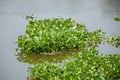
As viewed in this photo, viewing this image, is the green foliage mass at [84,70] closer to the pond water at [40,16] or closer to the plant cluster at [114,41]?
the pond water at [40,16]

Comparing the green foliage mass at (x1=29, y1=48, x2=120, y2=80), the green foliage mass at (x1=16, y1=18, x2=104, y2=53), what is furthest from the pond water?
the green foliage mass at (x1=29, y1=48, x2=120, y2=80)

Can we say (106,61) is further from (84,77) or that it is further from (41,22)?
(41,22)

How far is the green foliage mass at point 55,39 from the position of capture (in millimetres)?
11266

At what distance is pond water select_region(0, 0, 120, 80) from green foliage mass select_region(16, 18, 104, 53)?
536 mm

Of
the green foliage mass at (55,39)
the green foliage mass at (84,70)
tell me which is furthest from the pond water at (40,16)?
the green foliage mass at (84,70)

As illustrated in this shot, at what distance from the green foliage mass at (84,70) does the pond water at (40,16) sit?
0.88 meters

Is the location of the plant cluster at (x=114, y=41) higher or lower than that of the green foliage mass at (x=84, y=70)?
higher

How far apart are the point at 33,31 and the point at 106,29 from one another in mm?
3736

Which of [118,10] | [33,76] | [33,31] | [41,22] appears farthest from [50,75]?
[118,10]

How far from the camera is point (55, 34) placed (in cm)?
1185

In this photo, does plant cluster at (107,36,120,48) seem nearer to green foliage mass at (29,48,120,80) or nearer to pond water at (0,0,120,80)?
pond water at (0,0,120,80)

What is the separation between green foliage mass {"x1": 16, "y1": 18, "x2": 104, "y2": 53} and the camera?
11266 mm

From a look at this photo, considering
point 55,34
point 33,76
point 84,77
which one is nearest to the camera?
point 84,77

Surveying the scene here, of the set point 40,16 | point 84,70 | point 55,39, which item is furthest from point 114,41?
point 40,16
